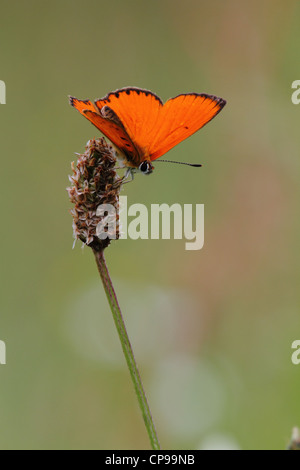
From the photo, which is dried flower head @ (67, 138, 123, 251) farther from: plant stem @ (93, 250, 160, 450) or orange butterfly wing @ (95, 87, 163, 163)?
orange butterfly wing @ (95, 87, 163, 163)

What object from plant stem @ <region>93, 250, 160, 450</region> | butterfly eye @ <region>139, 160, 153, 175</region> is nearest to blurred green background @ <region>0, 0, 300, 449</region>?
plant stem @ <region>93, 250, 160, 450</region>

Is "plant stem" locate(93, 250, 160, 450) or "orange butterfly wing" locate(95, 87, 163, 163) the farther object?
"orange butterfly wing" locate(95, 87, 163, 163)

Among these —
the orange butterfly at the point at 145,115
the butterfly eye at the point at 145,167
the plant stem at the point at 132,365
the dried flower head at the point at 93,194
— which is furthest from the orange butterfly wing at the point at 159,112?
the plant stem at the point at 132,365

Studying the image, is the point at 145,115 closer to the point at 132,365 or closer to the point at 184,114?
the point at 184,114

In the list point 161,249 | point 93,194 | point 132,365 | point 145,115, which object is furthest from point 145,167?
point 161,249

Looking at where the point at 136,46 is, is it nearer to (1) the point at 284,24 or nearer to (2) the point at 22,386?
(1) the point at 284,24

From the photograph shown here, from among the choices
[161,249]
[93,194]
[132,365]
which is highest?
[93,194]
